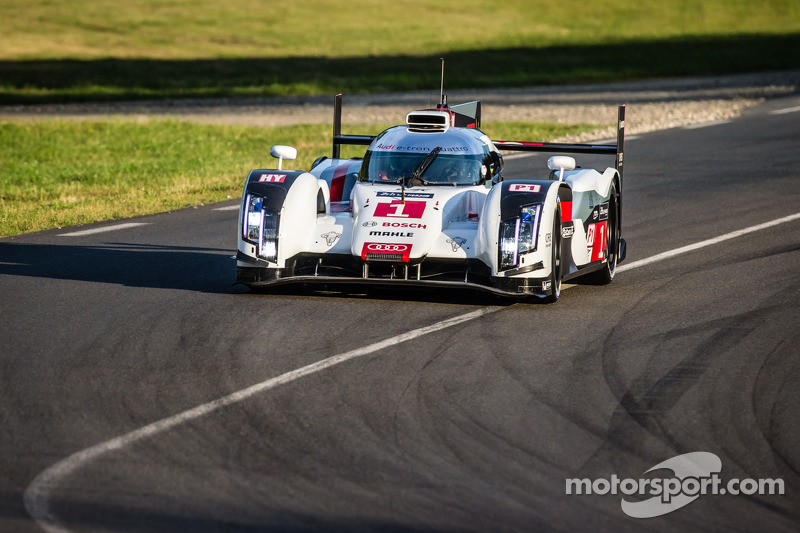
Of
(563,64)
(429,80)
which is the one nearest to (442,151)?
(429,80)

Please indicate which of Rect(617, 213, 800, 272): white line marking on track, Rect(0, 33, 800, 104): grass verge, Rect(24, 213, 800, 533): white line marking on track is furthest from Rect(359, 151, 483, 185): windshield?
Rect(0, 33, 800, 104): grass verge

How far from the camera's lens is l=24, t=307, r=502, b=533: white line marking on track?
205 inches

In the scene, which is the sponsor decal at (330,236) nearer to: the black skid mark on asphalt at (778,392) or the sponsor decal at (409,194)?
the sponsor decal at (409,194)

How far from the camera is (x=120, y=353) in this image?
7.92m

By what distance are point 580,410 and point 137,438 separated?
2.54 metres

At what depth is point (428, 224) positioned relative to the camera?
374 inches

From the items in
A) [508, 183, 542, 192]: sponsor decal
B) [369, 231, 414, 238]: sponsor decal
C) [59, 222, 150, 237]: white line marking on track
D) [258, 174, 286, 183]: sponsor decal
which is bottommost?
[59, 222, 150, 237]: white line marking on track

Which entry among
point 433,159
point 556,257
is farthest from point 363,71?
point 556,257

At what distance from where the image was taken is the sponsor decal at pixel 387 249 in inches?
363

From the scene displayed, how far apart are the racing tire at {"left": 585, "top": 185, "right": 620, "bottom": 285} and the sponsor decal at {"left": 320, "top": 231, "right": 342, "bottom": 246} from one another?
2.58 metres

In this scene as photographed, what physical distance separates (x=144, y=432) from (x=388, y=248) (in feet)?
11.2

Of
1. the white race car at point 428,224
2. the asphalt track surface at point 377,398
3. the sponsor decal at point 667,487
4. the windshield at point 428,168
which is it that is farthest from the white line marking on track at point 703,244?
the sponsor decal at point 667,487

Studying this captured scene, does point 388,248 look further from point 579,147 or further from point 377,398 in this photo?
point 579,147

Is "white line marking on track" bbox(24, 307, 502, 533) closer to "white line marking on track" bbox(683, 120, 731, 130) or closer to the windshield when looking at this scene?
the windshield
